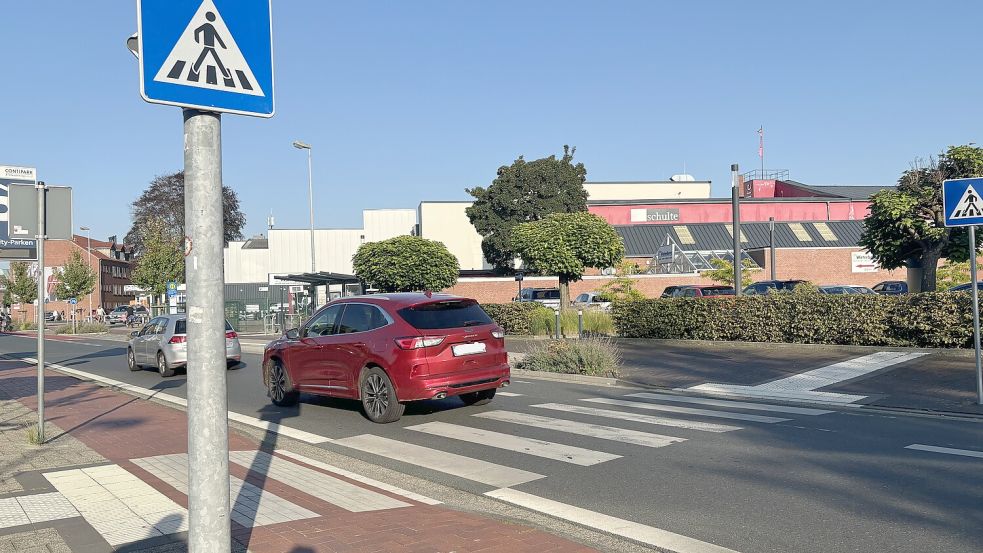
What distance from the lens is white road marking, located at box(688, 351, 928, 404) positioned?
12484mm

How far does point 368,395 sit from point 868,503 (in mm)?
6489

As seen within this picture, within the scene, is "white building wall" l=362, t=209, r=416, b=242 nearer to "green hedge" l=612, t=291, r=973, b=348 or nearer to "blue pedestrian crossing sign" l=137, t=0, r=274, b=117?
"green hedge" l=612, t=291, r=973, b=348

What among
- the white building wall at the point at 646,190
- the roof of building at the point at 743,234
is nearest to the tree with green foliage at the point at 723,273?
the roof of building at the point at 743,234

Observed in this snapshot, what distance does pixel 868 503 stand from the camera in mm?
6191

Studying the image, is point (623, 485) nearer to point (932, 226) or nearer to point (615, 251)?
point (932, 226)

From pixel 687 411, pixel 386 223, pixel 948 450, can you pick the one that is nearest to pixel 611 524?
pixel 948 450

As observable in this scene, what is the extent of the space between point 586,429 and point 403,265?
29.9 metres

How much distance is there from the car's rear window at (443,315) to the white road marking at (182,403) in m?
1.93

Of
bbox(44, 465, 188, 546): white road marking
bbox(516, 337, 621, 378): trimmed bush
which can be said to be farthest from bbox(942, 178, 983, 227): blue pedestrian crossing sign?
bbox(44, 465, 188, 546): white road marking

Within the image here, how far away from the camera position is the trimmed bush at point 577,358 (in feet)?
51.1

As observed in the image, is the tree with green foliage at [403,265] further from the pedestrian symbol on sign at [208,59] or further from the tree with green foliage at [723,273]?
the pedestrian symbol on sign at [208,59]

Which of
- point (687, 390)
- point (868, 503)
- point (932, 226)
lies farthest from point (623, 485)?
point (932, 226)

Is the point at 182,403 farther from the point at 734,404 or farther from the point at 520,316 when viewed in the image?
the point at 520,316

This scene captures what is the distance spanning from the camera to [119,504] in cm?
626
